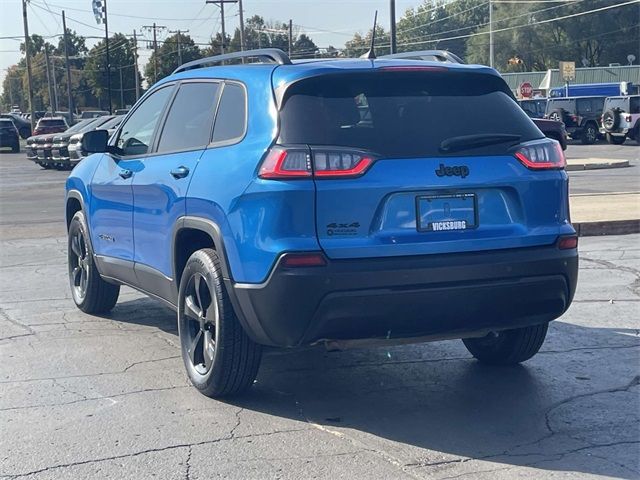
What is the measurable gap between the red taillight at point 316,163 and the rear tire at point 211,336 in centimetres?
74

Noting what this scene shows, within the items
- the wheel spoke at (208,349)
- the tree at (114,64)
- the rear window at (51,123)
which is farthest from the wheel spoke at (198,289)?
the tree at (114,64)

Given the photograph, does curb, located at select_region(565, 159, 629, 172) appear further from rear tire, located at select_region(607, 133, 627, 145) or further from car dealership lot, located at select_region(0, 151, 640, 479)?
car dealership lot, located at select_region(0, 151, 640, 479)

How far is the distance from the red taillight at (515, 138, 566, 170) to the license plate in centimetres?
41

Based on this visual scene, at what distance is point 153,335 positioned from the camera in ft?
23.3

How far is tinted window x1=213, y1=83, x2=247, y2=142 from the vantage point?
5.23 metres

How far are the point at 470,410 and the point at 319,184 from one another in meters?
1.60

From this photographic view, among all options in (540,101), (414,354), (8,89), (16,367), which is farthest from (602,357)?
(8,89)

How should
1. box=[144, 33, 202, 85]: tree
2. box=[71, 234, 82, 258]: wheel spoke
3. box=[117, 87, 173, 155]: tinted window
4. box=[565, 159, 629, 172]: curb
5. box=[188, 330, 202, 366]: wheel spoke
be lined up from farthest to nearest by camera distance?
box=[144, 33, 202, 85]: tree, box=[565, 159, 629, 172]: curb, box=[71, 234, 82, 258]: wheel spoke, box=[117, 87, 173, 155]: tinted window, box=[188, 330, 202, 366]: wheel spoke

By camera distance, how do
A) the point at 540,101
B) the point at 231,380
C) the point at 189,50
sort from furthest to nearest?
the point at 189,50 < the point at 540,101 < the point at 231,380

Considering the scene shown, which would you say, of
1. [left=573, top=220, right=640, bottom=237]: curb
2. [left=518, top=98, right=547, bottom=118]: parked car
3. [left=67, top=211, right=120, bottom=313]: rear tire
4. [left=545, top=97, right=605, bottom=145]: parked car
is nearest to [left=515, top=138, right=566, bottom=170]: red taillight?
[left=67, top=211, right=120, bottom=313]: rear tire

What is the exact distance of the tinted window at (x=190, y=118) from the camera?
5.71m

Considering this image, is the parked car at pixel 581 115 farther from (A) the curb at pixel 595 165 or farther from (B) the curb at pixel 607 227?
(B) the curb at pixel 607 227

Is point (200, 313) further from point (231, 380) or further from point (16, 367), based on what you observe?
point (16, 367)

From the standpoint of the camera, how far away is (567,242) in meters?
5.12
